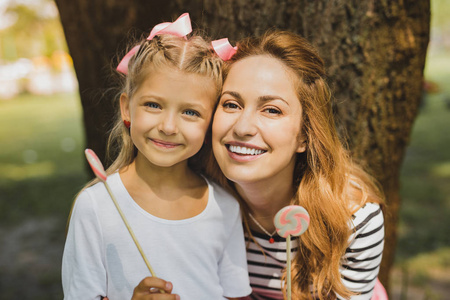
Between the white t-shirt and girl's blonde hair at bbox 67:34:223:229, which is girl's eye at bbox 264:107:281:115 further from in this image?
the white t-shirt

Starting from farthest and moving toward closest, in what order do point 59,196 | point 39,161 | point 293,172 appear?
point 39,161, point 59,196, point 293,172

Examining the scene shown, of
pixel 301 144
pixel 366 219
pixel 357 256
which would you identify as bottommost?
pixel 357 256

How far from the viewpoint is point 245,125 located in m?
1.77

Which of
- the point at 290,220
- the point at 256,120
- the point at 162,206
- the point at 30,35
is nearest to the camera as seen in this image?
the point at 290,220

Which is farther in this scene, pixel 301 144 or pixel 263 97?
pixel 301 144

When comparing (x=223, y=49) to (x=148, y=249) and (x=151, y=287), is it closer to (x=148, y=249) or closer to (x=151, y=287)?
(x=148, y=249)

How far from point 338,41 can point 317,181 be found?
697mm

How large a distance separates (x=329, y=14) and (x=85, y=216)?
1408mm

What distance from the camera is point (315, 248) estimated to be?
1988mm

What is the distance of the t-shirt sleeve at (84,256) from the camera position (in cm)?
168

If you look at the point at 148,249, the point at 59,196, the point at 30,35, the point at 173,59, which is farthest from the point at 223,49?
the point at 30,35

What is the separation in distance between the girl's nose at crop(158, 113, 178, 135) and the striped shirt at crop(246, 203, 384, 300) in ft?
2.42

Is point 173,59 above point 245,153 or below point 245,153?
above

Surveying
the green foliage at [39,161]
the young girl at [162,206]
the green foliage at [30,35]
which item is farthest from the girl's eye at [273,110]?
the green foliage at [30,35]
